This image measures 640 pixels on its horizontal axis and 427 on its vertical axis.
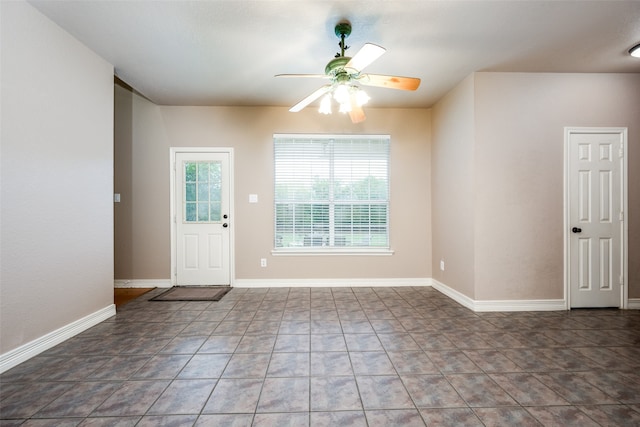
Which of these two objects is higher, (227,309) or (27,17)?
(27,17)

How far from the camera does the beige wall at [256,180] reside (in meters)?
4.36

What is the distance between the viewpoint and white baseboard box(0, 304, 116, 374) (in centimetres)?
208

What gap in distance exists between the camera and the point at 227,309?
3.38 m

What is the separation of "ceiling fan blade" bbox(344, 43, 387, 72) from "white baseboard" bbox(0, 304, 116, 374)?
3.22 meters

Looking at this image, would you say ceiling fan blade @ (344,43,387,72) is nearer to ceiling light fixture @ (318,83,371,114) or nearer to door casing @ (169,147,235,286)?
ceiling light fixture @ (318,83,371,114)

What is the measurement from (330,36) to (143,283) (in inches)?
164

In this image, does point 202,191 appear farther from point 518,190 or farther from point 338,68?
point 518,190

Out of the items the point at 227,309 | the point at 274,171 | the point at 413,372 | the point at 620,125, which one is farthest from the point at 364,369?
the point at 620,125

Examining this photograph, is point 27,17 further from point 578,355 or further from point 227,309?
point 578,355

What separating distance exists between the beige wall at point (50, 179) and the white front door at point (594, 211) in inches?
199

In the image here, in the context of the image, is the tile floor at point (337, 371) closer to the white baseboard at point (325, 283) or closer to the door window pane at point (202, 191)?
the white baseboard at point (325, 283)

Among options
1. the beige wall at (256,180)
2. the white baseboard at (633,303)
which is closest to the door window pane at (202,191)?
the beige wall at (256,180)

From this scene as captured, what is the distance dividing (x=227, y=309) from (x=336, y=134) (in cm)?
286

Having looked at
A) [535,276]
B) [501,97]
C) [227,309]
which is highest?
[501,97]
